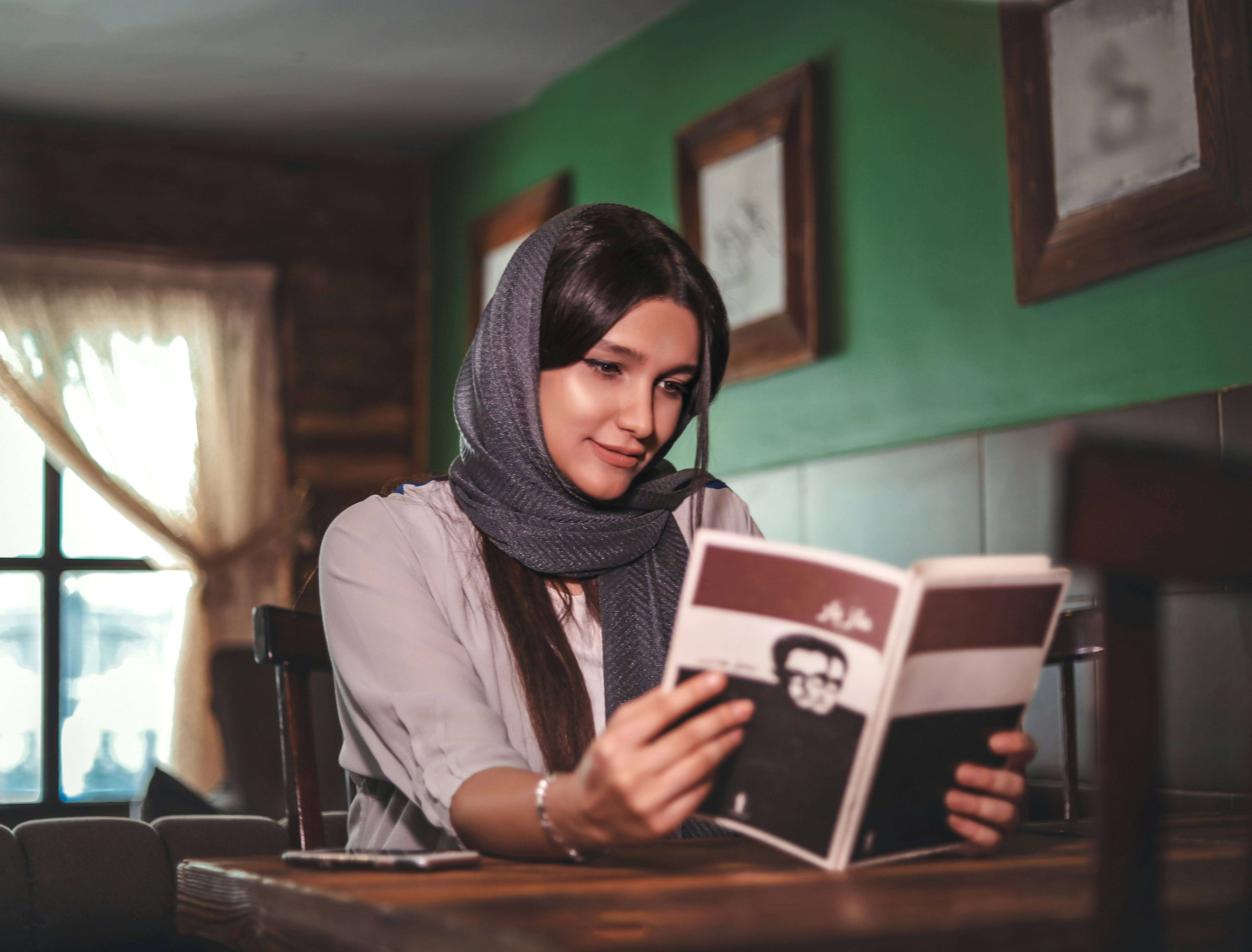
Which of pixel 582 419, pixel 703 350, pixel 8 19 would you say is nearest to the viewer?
pixel 582 419

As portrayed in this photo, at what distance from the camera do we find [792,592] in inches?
32.5

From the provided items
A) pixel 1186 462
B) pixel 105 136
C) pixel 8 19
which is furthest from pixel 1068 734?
pixel 105 136

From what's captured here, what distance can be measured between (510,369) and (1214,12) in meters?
1.38

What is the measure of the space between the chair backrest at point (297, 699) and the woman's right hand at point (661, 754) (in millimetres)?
656

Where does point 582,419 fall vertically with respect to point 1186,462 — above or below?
above

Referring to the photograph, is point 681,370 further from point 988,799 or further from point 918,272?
point 918,272

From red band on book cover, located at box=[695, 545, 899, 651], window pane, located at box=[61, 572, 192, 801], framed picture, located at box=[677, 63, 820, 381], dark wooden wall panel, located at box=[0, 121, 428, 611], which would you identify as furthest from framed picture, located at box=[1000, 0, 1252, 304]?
window pane, located at box=[61, 572, 192, 801]

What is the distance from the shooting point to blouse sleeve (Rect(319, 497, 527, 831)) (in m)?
1.10

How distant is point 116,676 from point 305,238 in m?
1.87

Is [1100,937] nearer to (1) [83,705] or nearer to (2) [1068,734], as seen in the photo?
(2) [1068,734]

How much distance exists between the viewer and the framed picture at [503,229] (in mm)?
4453

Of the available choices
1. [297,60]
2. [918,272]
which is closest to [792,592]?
[918,272]

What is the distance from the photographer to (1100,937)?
24.3 inches

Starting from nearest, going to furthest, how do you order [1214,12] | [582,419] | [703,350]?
[582,419], [703,350], [1214,12]
